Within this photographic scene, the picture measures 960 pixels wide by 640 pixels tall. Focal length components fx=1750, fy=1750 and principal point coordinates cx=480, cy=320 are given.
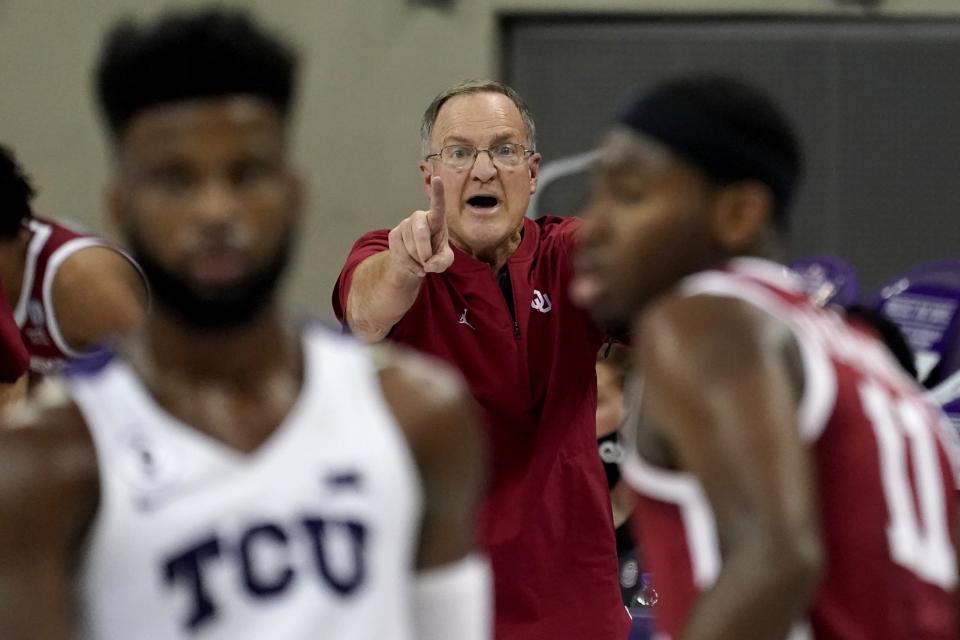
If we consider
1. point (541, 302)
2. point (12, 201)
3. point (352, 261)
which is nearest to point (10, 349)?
point (12, 201)

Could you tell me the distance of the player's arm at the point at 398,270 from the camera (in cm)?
391

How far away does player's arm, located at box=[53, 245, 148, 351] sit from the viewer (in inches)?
173

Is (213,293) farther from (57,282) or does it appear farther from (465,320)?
(57,282)

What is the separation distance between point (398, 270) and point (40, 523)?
210 centimetres

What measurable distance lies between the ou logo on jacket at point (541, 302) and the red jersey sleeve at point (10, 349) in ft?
4.21

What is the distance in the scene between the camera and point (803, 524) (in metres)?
2.09

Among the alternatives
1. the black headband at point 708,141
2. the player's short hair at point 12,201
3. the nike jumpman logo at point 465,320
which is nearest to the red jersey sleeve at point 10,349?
the player's short hair at point 12,201

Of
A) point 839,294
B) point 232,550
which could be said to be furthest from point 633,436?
point 839,294

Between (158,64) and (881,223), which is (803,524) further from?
(881,223)

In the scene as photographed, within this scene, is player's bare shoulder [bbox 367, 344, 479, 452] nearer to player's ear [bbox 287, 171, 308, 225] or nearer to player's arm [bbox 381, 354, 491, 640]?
player's arm [bbox 381, 354, 491, 640]

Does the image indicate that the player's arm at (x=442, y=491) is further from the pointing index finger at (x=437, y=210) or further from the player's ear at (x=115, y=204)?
the pointing index finger at (x=437, y=210)

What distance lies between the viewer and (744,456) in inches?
82.5

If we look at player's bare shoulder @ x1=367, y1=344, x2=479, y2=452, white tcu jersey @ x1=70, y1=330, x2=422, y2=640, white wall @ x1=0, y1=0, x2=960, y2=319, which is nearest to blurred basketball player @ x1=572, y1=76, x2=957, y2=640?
player's bare shoulder @ x1=367, y1=344, x2=479, y2=452

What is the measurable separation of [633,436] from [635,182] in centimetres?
36
